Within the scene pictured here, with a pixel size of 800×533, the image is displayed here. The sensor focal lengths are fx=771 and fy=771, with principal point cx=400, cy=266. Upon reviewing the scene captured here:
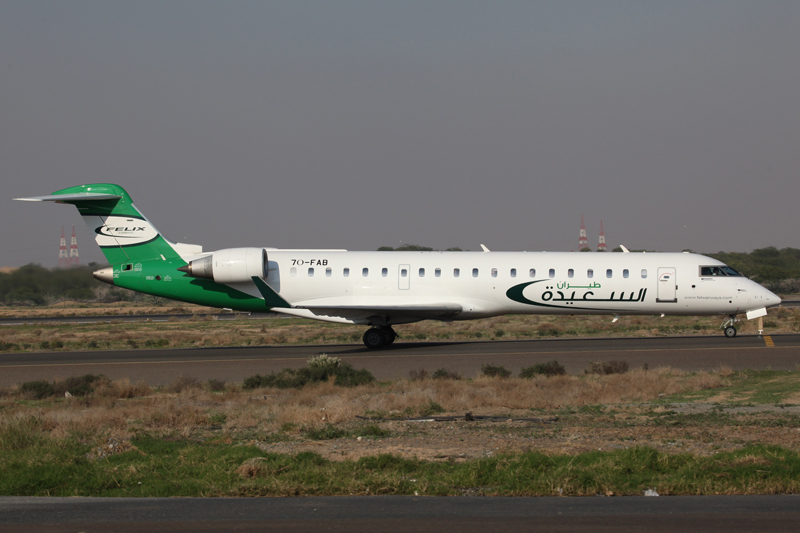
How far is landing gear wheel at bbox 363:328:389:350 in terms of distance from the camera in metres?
27.0

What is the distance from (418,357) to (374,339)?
323 cm

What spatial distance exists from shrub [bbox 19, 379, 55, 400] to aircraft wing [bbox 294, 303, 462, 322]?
9.43 m

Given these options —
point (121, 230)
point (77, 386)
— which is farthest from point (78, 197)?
point (77, 386)

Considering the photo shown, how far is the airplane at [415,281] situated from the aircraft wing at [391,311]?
35mm

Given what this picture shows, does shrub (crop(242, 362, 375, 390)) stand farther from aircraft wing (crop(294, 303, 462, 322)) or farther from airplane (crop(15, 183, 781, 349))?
airplane (crop(15, 183, 781, 349))

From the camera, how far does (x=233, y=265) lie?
26703mm

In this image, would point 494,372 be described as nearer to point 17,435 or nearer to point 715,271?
point 17,435

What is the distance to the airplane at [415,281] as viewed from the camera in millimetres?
26609

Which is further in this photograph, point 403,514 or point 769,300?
point 769,300

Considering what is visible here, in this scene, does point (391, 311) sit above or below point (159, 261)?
below

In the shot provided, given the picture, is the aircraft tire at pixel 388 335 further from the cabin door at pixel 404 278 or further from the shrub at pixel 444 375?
the shrub at pixel 444 375

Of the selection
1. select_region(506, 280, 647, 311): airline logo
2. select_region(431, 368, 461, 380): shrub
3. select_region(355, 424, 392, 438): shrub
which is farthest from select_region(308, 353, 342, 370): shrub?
select_region(506, 280, 647, 311): airline logo

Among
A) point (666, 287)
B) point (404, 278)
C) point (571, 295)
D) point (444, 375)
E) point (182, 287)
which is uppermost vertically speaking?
point (404, 278)

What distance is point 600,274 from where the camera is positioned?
87.4 ft
